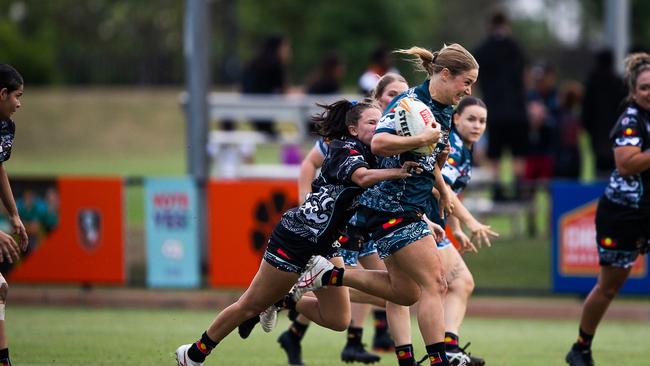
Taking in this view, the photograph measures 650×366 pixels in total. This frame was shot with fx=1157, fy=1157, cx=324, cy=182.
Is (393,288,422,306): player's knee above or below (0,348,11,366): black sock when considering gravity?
above

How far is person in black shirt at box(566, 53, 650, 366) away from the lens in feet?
27.7

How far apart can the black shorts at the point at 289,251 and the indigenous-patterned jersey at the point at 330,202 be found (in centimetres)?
4

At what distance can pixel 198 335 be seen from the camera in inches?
440

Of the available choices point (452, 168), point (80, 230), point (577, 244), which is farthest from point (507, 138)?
point (452, 168)

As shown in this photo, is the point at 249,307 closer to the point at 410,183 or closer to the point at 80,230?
the point at 410,183

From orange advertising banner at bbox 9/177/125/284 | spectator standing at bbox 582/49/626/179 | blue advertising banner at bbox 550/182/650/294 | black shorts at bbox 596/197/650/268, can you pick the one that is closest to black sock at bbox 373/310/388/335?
black shorts at bbox 596/197/650/268

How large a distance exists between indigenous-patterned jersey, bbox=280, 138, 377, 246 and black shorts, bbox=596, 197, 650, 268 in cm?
214

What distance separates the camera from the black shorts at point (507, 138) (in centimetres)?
1666

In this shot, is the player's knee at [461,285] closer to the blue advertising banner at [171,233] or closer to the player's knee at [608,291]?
the player's knee at [608,291]

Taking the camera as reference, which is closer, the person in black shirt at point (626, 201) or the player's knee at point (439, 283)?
the player's knee at point (439, 283)

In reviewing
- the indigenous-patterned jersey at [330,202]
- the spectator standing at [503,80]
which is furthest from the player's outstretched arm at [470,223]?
the spectator standing at [503,80]

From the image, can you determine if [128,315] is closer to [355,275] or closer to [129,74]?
[355,275]

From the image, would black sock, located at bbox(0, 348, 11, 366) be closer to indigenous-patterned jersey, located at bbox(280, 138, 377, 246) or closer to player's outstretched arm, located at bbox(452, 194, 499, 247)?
indigenous-patterned jersey, located at bbox(280, 138, 377, 246)

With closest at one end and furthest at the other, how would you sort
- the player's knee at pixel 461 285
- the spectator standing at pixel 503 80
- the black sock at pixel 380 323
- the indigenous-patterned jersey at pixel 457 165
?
the indigenous-patterned jersey at pixel 457 165, the player's knee at pixel 461 285, the black sock at pixel 380 323, the spectator standing at pixel 503 80
